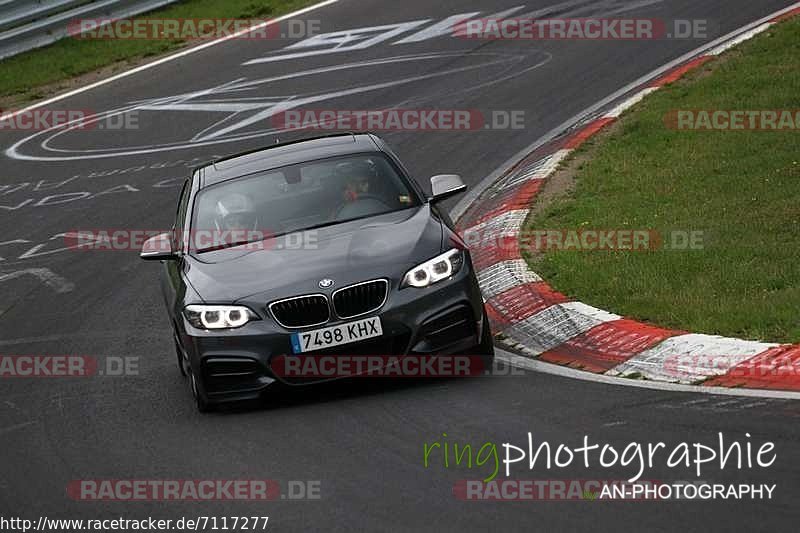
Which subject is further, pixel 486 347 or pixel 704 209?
pixel 704 209

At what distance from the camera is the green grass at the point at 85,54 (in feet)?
72.8

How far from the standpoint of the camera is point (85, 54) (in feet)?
76.2

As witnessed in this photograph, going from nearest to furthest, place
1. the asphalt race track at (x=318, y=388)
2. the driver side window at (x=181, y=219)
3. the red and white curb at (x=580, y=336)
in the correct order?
1. the asphalt race track at (x=318, y=388)
2. the red and white curb at (x=580, y=336)
3. the driver side window at (x=181, y=219)

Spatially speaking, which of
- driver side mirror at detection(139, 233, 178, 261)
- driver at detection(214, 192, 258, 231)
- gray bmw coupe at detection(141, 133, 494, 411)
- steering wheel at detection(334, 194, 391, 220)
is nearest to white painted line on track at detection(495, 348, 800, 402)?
gray bmw coupe at detection(141, 133, 494, 411)

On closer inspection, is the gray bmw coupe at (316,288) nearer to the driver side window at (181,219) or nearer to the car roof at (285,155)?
the driver side window at (181,219)

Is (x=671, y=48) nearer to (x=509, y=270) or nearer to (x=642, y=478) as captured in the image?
(x=509, y=270)

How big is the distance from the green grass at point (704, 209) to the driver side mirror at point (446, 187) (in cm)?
115

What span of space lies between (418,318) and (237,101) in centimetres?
1222

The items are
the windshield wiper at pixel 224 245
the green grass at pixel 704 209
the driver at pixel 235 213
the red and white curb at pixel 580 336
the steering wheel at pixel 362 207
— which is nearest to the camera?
the red and white curb at pixel 580 336

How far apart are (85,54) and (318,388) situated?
611 inches

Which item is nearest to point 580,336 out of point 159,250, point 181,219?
point 159,250

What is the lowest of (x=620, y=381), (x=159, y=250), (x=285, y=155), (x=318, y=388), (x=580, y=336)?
(x=318, y=388)

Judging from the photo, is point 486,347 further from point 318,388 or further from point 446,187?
point 446,187

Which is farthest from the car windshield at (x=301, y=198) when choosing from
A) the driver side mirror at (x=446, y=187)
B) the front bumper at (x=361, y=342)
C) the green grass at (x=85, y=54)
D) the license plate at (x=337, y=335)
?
the green grass at (x=85, y=54)
